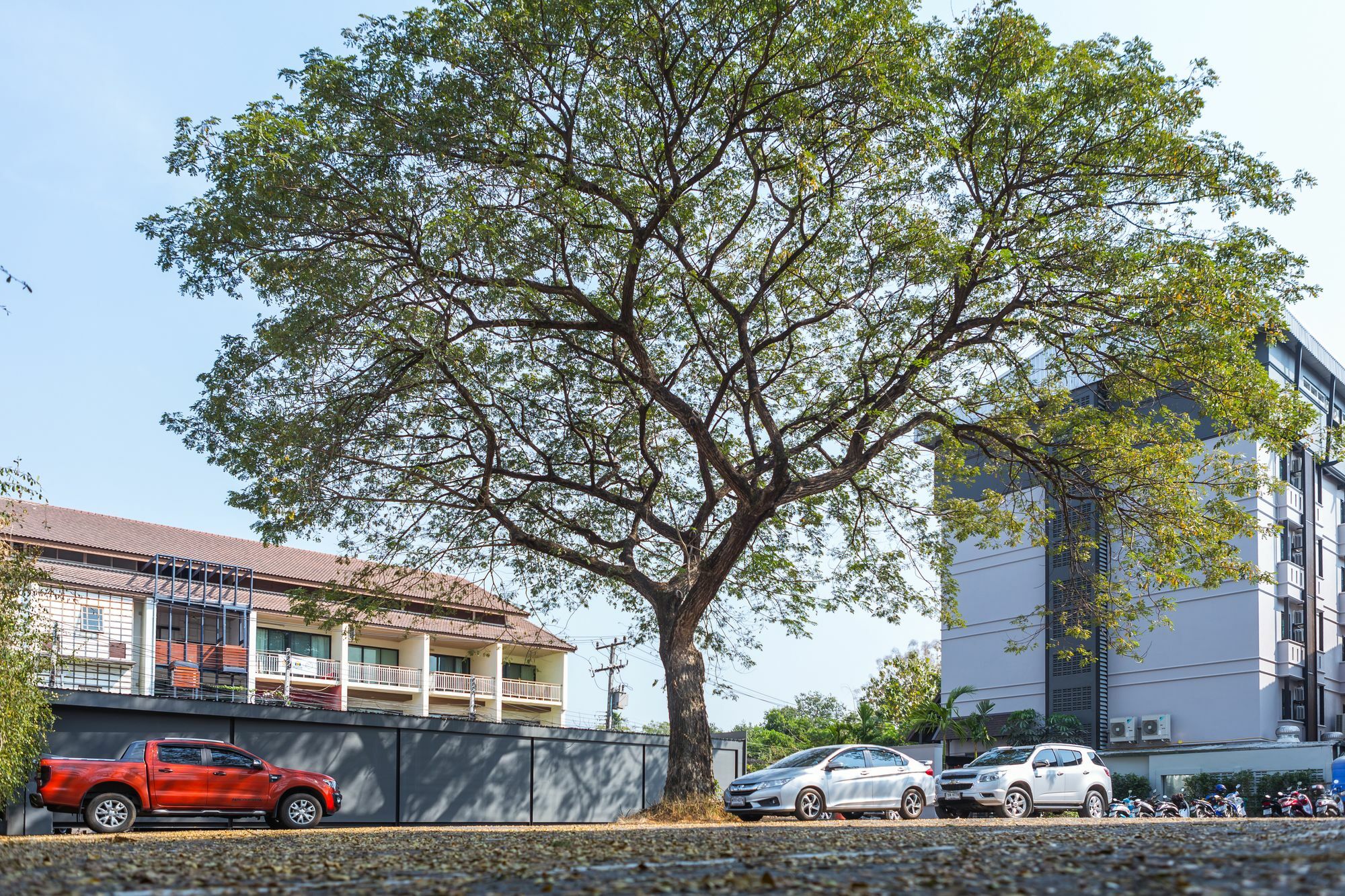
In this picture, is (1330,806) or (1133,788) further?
(1133,788)

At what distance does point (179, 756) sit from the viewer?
18.1 meters

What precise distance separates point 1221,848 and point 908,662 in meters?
50.1

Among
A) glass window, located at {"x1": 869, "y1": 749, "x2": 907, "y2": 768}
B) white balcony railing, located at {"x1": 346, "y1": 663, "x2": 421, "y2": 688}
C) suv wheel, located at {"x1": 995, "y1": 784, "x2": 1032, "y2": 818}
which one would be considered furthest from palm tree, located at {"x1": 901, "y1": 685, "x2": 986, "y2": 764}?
glass window, located at {"x1": 869, "y1": 749, "x2": 907, "y2": 768}

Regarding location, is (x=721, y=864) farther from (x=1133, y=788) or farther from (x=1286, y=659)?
(x=1286, y=659)

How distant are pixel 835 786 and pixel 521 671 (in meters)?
31.7

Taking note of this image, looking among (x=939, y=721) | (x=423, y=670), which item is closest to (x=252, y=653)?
(x=423, y=670)

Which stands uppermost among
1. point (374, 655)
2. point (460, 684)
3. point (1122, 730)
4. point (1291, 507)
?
point (1291, 507)

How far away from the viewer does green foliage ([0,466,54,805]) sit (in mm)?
16656

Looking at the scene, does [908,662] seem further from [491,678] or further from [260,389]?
[260,389]

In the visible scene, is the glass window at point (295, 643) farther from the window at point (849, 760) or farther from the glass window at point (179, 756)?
the window at point (849, 760)

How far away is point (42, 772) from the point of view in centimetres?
1669

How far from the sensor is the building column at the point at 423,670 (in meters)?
46.1

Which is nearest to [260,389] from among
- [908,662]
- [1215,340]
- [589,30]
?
[589,30]

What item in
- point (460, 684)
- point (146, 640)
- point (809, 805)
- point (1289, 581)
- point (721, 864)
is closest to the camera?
point (721, 864)
